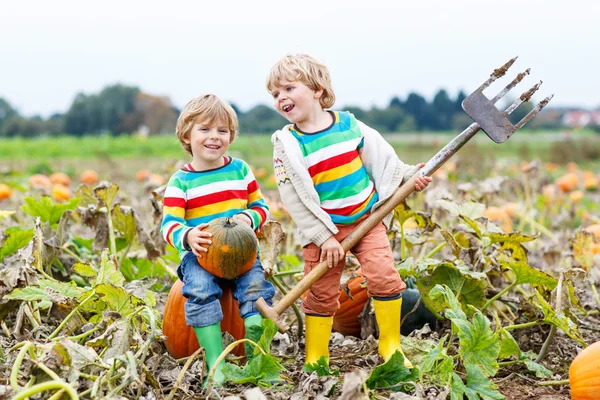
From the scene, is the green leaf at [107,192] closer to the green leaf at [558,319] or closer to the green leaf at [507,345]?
the green leaf at [507,345]

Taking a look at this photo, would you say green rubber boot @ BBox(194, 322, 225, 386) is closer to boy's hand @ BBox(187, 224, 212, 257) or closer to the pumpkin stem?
boy's hand @ BBox(187, 224, 212, 257)

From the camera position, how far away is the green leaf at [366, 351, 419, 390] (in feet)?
8.09

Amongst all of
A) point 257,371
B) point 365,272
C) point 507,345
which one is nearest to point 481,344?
point 507,345

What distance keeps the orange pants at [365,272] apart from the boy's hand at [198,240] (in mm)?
465

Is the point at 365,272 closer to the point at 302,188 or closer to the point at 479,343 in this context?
the point at 302,188

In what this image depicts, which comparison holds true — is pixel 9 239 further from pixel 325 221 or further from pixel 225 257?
pixel 325 221

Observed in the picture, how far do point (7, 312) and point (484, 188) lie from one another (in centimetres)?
328

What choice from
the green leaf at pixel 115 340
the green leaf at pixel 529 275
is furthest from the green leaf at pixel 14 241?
the green leaf at pixel 529 275

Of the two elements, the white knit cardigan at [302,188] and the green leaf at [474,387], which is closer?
the green leaf at [474,387]

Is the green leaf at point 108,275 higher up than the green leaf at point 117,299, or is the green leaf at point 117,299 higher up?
the green leaf at point 108,275

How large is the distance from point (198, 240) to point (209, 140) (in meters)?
0.41

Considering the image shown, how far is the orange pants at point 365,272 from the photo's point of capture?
2783mm

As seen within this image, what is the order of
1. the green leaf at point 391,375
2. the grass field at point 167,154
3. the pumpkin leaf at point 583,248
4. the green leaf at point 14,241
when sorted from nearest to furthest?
1. the green leaf at point 391,375
2. the green leaf at point 14,241
3. the pumpkin leaf at point 583,248
4. the grass field at point 167,154

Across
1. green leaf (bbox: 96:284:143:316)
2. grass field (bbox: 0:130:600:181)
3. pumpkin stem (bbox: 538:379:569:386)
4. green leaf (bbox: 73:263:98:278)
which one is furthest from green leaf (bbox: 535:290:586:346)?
grass field (bbox: 0:130:600:181)
